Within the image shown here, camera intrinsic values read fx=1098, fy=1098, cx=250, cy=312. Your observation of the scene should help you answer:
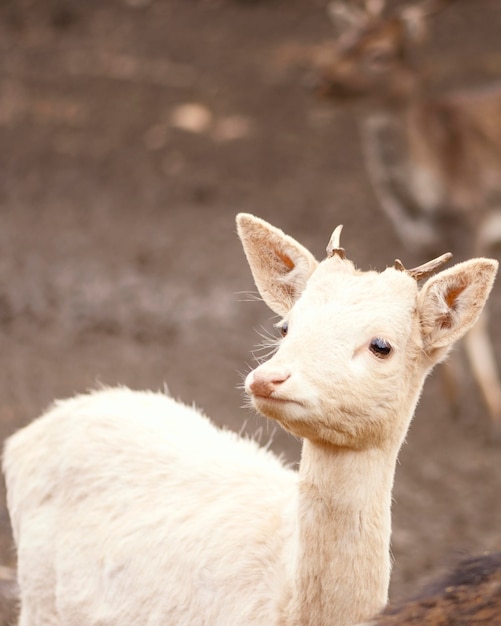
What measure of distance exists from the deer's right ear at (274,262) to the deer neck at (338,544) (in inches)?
24.0

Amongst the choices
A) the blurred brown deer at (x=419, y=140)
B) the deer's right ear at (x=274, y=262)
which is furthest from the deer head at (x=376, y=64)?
the deer's right ear at (x=274, y=262)

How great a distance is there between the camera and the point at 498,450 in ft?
26.5

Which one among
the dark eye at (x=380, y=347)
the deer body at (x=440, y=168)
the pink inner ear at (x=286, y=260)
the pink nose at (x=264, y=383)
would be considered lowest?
the pink nose at (x=264, y=383)

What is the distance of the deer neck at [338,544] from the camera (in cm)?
342

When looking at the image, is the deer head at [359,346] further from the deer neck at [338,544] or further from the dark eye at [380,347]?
the deer neck at [338,544]

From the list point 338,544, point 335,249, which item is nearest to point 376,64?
point 335,249

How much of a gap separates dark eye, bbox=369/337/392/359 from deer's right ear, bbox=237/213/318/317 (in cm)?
54

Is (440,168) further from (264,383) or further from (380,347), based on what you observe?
(264,383)

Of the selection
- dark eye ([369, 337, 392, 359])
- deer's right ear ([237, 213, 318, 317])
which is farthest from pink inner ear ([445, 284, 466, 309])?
deer's right ear ([237, 213, 318, 317])

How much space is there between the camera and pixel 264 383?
302 centimetres

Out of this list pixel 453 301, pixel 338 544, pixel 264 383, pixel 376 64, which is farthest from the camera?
pixel 376 64

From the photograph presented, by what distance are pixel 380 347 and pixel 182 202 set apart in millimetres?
8238

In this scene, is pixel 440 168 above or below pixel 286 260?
above

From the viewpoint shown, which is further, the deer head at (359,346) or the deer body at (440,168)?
the deer body at (440,168)
